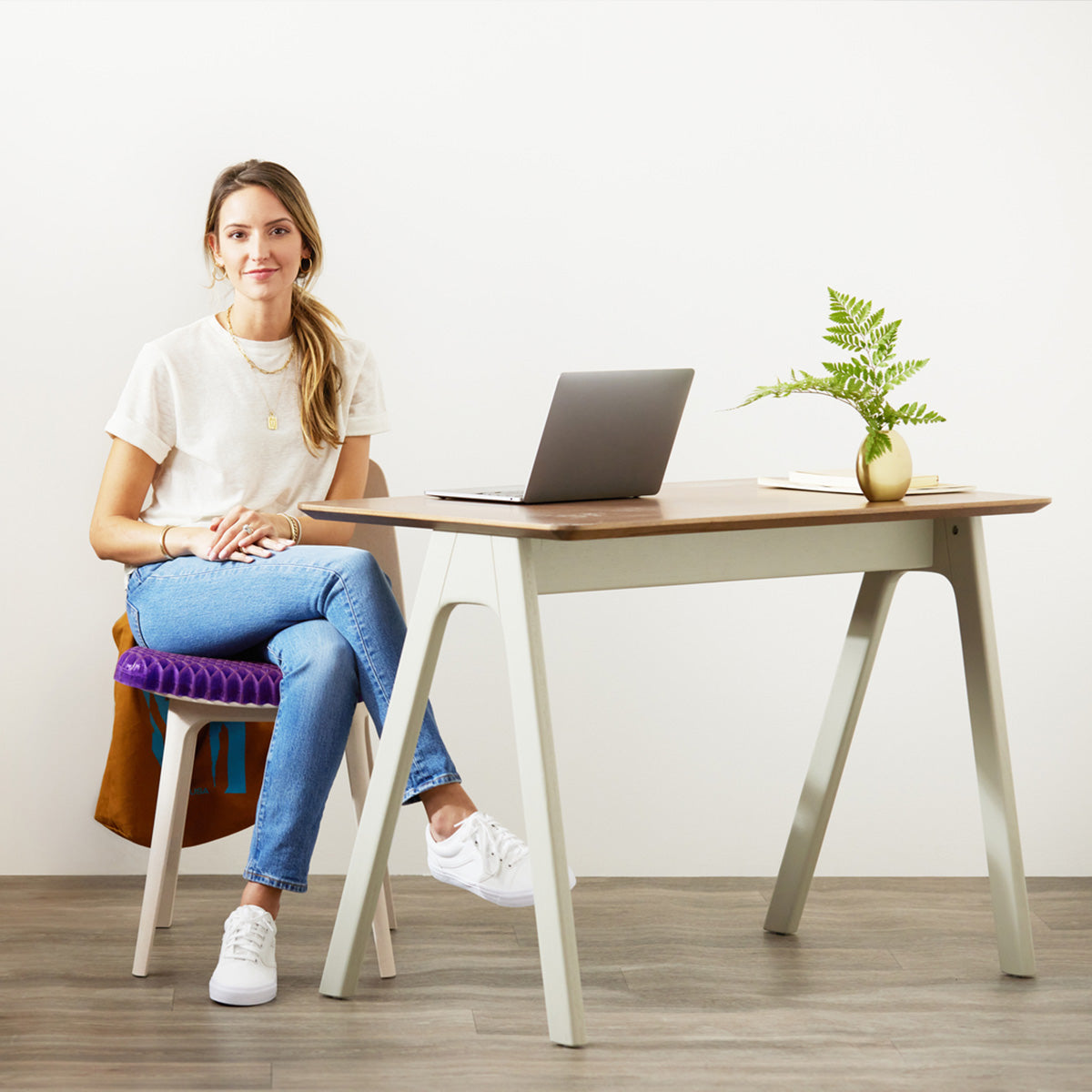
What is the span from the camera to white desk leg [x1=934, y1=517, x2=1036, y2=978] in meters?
2.13

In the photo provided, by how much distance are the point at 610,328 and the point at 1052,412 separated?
888 mm

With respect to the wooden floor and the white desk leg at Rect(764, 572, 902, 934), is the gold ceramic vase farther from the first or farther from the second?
the wooden floor

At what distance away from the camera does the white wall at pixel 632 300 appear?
8.82ft

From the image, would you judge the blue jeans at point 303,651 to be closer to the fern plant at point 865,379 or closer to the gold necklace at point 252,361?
the gold necklace at point 252,361

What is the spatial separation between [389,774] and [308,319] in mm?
845

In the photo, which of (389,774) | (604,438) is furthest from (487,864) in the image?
(604,438)

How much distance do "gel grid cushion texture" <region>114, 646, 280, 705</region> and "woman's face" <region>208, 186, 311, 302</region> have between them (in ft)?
2.08

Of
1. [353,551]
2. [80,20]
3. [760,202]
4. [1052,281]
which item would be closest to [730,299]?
[760,202]

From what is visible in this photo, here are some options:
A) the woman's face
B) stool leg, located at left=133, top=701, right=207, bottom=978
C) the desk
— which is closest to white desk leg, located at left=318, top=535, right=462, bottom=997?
the desk

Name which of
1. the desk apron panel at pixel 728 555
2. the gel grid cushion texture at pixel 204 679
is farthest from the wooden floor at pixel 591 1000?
the desk apron panel at pixel 728 555

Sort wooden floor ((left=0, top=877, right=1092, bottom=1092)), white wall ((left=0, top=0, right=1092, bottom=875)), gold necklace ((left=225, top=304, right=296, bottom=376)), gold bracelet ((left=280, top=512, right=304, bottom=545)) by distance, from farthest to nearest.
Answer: white wall ((left=0, top=0, right=1092, bottom=875)) → gold necklace ((left=225, top=304, right=296, bottom=376)) → gold bracelet ((left=280, top=512, right=304, bottom=545)) → wooden floor ((left=0, top=877, right=1092, bottom=1092))

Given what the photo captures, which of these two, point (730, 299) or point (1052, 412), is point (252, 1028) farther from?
point (1052, 412)

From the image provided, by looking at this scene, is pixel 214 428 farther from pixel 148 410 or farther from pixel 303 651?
pixel 303 651

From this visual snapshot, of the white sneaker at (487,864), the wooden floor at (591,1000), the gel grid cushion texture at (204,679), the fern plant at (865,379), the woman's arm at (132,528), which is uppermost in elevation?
the fern plant at (865,379)
